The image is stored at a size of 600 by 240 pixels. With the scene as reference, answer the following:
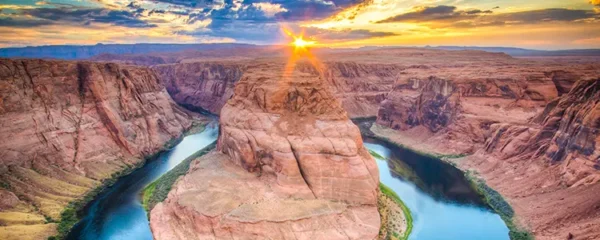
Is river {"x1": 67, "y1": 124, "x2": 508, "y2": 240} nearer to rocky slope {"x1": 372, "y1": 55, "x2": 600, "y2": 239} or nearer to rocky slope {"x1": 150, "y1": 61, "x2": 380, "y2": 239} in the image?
rocky slope {"x1": 372, "y1": 55, "x2": 600, "y2": 239}

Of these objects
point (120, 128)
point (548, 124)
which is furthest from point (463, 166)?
point (120, 128)

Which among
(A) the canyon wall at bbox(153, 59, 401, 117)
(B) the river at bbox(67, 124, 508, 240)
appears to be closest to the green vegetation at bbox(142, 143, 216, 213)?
(B) the river at bbox(67, 124, 508, 240)

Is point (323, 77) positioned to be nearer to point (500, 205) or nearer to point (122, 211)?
point (500, 205)

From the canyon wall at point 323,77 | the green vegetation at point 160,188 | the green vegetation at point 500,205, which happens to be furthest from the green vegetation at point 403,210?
the canyon wall at point 323,77

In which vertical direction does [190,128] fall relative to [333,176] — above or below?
below

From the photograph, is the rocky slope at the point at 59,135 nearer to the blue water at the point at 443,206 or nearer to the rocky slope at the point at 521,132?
the blue water at the point at 443,206

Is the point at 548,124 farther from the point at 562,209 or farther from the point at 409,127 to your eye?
the point at 409,127
